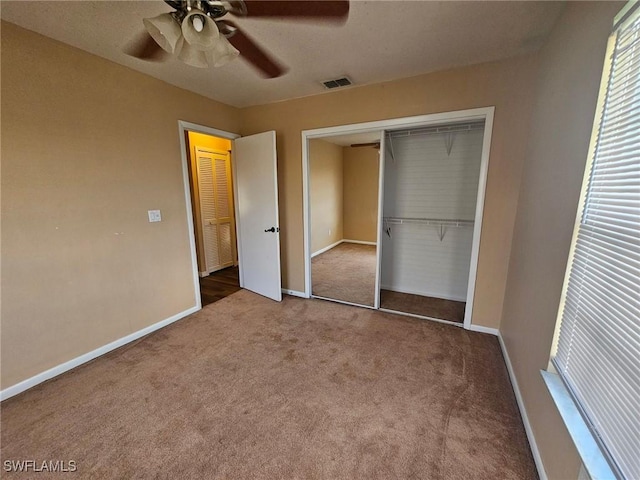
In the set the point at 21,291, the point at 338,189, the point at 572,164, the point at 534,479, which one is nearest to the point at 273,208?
the point at 21,291

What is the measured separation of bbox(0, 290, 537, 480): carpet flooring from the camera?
136 centimetres

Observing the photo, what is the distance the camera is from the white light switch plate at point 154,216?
254 centimetres

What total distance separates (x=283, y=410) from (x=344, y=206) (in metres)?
5.44

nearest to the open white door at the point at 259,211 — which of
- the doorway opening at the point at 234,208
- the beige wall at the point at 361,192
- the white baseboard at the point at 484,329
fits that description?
the doorway opening at the point at 234,208

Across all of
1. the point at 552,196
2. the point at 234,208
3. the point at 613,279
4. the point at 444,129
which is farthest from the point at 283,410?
the point at 444,129

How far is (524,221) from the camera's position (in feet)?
6.46

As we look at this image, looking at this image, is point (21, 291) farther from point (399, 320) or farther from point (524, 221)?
point (524, 221)

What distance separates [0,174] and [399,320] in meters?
3.35

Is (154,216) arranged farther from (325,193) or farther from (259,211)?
(325,193)

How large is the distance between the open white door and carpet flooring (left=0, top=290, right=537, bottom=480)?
954 millimetres

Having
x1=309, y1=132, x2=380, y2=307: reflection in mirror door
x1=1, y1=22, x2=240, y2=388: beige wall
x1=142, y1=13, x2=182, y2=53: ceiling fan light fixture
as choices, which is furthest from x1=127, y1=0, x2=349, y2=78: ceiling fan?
x1=309, y1=132, x2=380, y2=307: reflection in mirror door

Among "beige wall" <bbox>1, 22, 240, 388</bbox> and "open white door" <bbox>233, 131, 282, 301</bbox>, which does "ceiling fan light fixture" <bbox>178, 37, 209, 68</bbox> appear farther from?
"open white door" <bbox>233, 131, 282, 301</bbox>

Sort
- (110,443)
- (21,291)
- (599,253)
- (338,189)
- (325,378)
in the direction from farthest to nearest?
(338,189) < (325,378) < (21,291) < (110,443) < (599,253)

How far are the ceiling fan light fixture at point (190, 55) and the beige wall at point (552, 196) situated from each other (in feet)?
5.75
